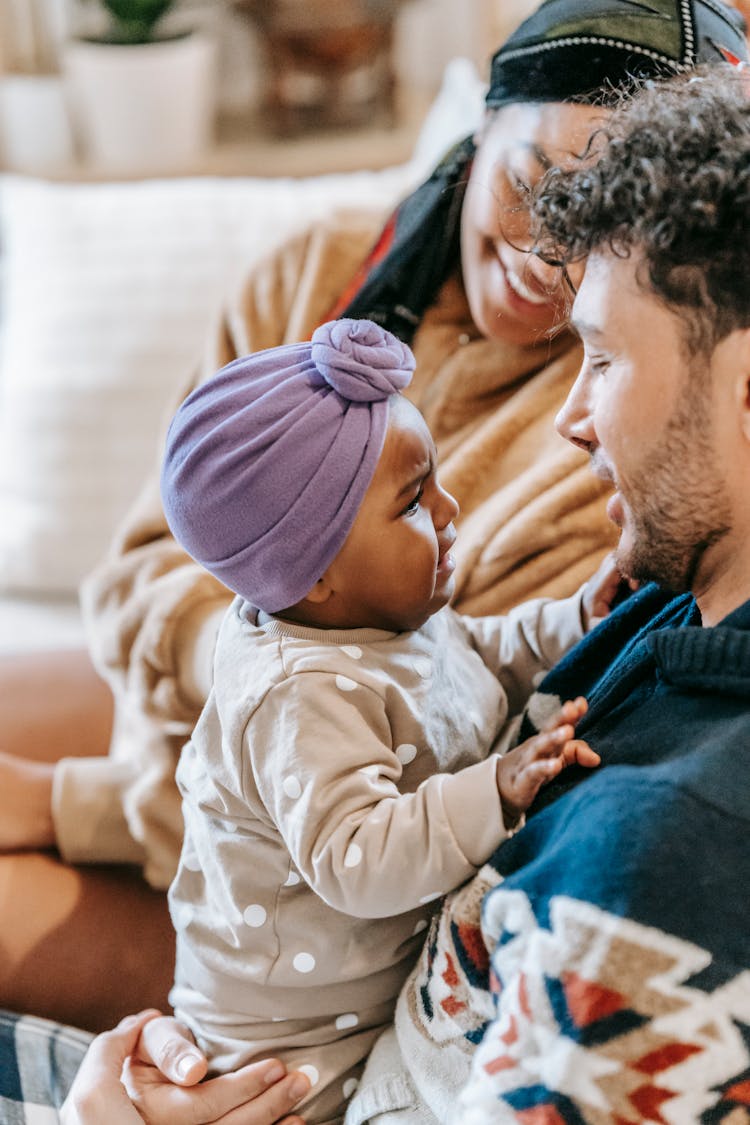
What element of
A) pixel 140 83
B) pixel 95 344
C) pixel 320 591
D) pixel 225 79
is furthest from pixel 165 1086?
pixel 225 79

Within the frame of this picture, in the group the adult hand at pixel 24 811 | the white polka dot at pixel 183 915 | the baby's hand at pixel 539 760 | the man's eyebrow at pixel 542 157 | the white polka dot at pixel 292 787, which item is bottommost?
the adult hand at pixel 24 811

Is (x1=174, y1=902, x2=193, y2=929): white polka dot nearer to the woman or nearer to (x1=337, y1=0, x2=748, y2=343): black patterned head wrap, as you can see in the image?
the woman

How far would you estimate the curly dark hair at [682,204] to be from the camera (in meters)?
0.79

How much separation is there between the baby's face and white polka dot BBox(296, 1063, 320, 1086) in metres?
0.39

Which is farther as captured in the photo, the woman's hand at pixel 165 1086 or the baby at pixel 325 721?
the woman's hand at pixel 165 1086

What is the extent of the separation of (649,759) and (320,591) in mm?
332

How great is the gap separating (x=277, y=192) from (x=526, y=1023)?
172 centimetres

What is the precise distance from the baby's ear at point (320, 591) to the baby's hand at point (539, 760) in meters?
0.21

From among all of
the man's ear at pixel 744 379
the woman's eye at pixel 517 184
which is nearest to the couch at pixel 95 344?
the woman's eye at pixel 517 184

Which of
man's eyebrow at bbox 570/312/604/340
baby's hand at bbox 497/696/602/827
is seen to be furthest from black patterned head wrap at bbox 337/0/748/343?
baby's hand at bbox 497/696/602/827

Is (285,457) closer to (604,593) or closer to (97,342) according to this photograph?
(604,593)

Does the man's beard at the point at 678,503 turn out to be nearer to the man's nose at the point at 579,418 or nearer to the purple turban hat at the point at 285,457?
the man's nose at the point at 579,418

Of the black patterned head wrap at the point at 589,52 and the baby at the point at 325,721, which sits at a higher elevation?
the black patterned head wrap at the point at 589,52

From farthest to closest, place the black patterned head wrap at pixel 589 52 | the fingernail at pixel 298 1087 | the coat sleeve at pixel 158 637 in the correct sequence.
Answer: the coat sleeve at pixel 158 637 → the black patterned head wrap at pixel 589 52 → the fingernail at pixel 298 1087
